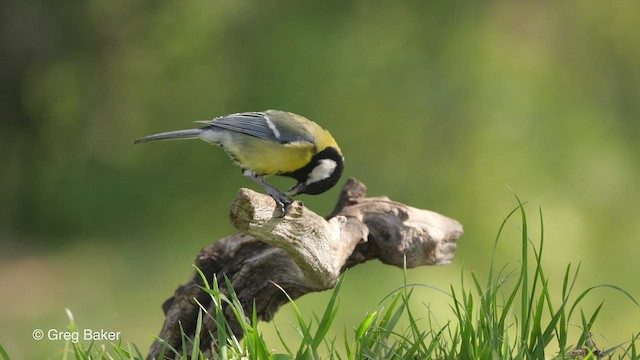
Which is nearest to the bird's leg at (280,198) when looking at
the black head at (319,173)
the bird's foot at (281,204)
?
the bird's foot at (281,204)

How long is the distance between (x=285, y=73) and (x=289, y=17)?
32 centimetres

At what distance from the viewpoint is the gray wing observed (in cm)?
176

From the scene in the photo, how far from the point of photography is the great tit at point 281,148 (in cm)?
175

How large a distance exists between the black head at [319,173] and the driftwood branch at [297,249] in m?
0.08

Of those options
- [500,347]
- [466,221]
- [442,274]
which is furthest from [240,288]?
[466,221]

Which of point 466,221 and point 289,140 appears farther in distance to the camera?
point 466,221

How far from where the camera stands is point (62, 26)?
3.94 m

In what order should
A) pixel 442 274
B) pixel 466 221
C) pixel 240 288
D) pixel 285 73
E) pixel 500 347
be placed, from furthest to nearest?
1. pixel 285 73
2. pixel 466 221
3. pixel 442 274
4. pixel 240 288
5. pixel 500 347

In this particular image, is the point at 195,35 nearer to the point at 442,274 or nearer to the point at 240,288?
the point at 442,274

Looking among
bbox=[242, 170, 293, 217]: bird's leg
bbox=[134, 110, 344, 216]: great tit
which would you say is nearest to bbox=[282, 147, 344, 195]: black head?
bbox=[134, 110, 344, 216]: great tit

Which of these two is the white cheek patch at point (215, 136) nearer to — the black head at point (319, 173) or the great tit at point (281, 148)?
the great tit at point (281, 148)

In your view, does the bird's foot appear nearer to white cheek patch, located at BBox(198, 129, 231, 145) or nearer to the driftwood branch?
the driftwood branch

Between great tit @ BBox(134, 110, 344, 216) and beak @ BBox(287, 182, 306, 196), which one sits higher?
great tit @ BBox(134, 110, 344, 216)

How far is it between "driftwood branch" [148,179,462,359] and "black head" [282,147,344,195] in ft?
0.27
